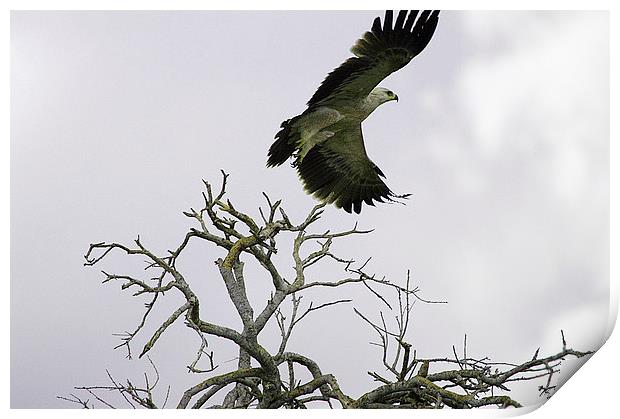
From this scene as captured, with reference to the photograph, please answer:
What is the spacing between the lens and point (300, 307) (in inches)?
89.3

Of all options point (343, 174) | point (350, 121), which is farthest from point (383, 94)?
point (343, 174)

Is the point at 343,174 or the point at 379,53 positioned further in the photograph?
the point at 343,174

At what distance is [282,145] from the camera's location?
2283mm

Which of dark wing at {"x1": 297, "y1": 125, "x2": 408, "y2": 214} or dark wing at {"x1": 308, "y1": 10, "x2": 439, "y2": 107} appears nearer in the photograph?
dark wing at {"x1": 308, "y1": 10, "x2": 439, "y2": 107}

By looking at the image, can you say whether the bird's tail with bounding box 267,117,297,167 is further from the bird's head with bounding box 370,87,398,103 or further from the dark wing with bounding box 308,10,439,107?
the bird's head with bounding box 370,87,398,103

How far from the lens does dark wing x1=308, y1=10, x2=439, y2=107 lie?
2.18 meters

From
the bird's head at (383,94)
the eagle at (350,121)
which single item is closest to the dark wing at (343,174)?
the eagle at (350,121)

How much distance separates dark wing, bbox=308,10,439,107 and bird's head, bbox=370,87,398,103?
0.01 metres

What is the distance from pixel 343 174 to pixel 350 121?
5.8 inches

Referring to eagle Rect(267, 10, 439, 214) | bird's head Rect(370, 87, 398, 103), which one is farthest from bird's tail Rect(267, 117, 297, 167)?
bird's head Rect(370, 87, 398, 103)

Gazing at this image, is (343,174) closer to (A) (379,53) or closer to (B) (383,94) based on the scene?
(B) (383,94)
